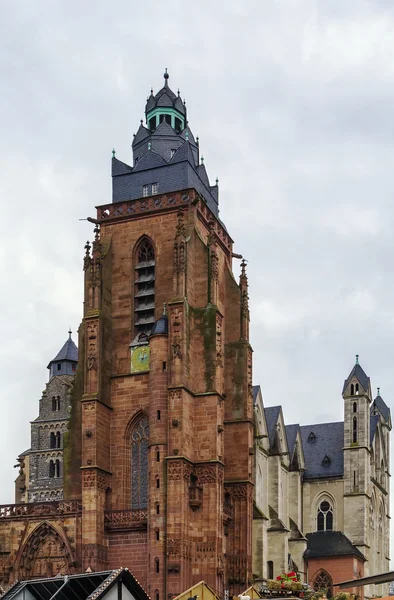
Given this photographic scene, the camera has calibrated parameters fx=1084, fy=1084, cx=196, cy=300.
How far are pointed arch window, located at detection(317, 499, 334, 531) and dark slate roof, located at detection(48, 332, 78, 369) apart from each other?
2033 centimetres

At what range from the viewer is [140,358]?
1752 inches

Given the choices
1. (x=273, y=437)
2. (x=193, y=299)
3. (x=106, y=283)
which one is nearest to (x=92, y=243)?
(x=106, y=283)

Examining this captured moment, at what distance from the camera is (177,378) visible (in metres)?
41.5

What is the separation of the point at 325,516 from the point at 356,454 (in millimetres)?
4790

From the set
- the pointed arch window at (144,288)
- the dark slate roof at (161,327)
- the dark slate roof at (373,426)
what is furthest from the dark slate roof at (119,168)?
the dark slate roof at (373,426)

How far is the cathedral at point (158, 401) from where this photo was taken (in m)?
40.9

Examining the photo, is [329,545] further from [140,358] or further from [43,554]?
[43,554]

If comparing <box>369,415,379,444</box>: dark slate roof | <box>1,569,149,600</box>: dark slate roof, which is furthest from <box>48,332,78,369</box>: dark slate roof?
<box>1,569,149,600</box>: dark slate roof

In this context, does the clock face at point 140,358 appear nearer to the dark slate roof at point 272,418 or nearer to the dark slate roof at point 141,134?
the dark slate roof at point 141,134

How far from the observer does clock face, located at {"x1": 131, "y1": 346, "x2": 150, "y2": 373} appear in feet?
145

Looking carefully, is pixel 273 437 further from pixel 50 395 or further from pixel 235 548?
pixel 235 548

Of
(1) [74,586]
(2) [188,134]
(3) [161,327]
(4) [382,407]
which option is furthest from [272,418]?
(1) [74,586]

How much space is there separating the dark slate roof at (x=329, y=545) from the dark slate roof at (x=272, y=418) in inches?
354

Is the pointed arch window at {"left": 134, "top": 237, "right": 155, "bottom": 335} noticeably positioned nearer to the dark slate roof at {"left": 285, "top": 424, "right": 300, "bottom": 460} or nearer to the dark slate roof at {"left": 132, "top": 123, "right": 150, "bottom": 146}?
the dark slate roof at {"left": 132, "top": 123, "right": 150, "bottom": 146}
